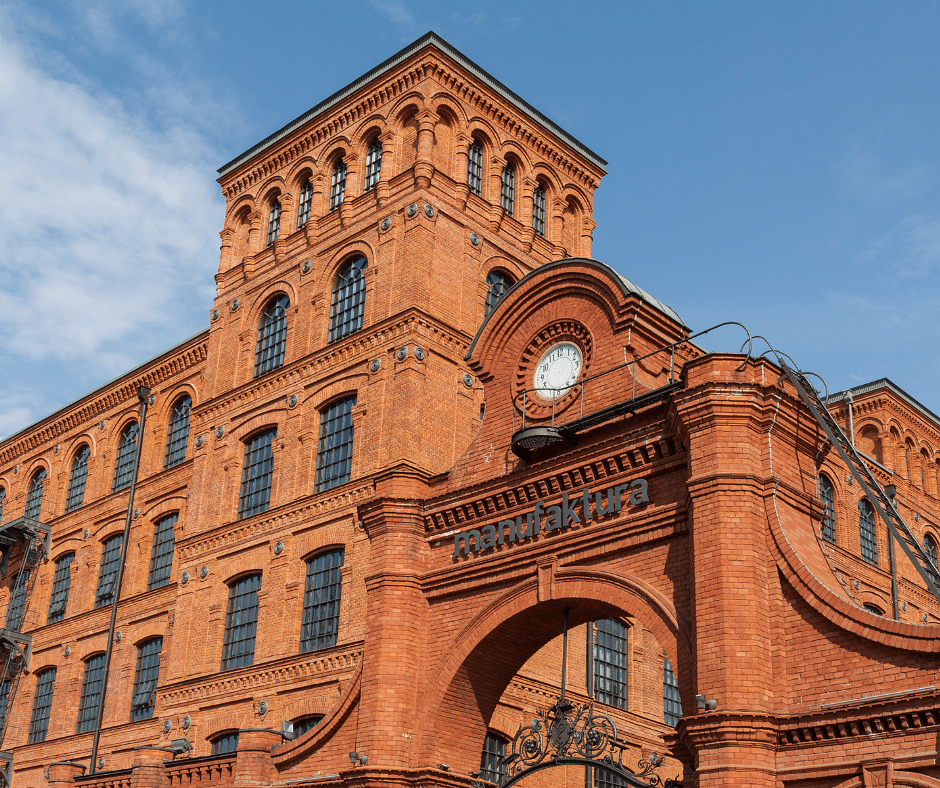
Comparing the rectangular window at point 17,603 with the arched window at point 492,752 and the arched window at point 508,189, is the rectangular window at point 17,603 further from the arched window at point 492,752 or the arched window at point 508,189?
the arched window at point 508,189

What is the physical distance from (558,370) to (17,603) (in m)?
32.1

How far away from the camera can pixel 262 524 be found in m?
31.8

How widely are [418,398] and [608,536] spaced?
1303 centimetres

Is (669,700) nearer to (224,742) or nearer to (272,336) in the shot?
(224,742)

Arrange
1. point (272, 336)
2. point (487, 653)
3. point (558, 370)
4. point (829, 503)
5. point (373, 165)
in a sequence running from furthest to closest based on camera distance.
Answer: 1. point (829, 503)
2. point (272, 336)
3. point (373, 165)
4. point (558, 370)
5. point (487, 653)

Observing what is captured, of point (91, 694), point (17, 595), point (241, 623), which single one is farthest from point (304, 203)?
point (17, 595)

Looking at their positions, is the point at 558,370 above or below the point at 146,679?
above

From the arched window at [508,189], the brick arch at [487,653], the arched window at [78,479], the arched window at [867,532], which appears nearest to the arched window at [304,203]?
the arched window at [508,189]

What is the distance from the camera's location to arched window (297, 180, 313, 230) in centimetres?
3591

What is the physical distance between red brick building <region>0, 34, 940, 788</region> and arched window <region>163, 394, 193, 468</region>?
16 centimetres

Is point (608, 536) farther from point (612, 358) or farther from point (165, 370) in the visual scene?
point (165, 370)

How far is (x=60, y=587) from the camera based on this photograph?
42.4 m

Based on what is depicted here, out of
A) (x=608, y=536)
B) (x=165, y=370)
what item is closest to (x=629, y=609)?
(x=608, y=536)

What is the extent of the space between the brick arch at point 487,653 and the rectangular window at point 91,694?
21.8 metres
